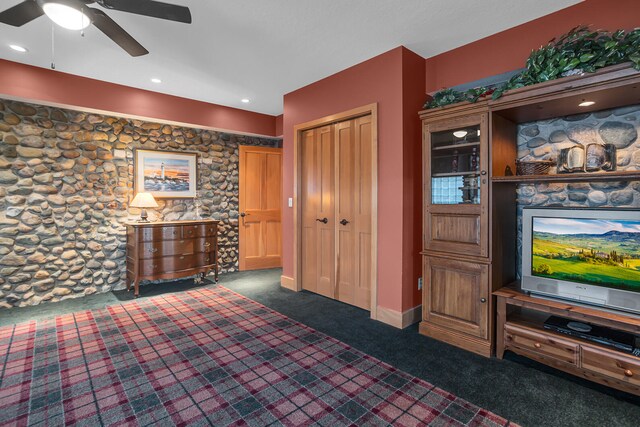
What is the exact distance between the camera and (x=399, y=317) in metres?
3.03

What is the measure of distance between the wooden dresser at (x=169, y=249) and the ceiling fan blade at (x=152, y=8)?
106 inches

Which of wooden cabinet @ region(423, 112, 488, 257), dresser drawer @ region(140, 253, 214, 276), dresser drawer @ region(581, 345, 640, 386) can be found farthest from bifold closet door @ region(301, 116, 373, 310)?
dresser drawer @ region(581, 345, 640, 386)

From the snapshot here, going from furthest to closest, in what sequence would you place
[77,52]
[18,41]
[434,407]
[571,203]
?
[77,52] < [18,41] < [571,203] < [434,407]

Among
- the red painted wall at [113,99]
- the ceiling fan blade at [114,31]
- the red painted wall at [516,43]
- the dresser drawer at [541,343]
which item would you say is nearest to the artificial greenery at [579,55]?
the red painted wall at [516,43]

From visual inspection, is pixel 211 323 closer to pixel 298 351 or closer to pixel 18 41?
pixel 298 351

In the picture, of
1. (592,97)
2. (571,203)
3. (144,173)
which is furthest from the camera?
(144,173)

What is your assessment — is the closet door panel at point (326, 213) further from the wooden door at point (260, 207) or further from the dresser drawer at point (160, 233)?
the dresser drawer at point (160, 233)

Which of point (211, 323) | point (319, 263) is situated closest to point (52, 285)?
point (211, 323)

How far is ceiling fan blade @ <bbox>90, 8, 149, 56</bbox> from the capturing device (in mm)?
1991

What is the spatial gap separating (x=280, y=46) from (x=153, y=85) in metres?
2.04

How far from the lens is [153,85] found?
408cm

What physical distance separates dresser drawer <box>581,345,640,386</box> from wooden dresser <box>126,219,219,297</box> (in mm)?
4226

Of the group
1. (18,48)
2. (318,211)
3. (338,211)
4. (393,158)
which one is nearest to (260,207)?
(318,211)

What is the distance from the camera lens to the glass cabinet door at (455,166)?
103 inches
